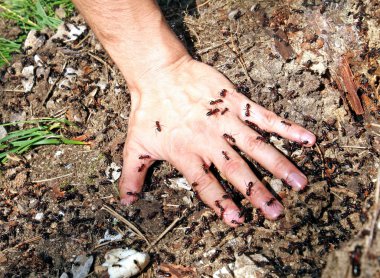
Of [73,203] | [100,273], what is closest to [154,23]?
[73,203]

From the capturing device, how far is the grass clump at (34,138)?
615 cm

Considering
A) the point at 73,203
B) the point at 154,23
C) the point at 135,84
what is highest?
the point at 154,23

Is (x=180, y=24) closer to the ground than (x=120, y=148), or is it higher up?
higher up

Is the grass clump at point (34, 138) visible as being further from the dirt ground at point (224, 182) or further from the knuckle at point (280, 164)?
the knuckle at point (280, 164)

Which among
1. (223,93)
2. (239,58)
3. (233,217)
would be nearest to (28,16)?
(239,58)

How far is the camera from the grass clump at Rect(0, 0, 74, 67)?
23.7 ft

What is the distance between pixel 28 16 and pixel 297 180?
16.4 ft

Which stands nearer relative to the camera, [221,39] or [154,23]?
[154,23]

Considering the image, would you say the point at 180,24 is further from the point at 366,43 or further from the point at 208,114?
the point at 366,43

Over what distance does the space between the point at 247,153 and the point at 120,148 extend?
5.40ft

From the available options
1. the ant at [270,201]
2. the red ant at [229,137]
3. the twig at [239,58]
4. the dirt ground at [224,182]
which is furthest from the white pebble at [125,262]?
the twig at [239,58]

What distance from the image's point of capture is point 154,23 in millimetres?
5461

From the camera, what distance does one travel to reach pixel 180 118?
539 cm

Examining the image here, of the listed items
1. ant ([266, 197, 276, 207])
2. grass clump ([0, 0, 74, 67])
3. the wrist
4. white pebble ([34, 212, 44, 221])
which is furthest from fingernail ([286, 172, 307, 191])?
grass clump ([0, 0, 74, 67])
